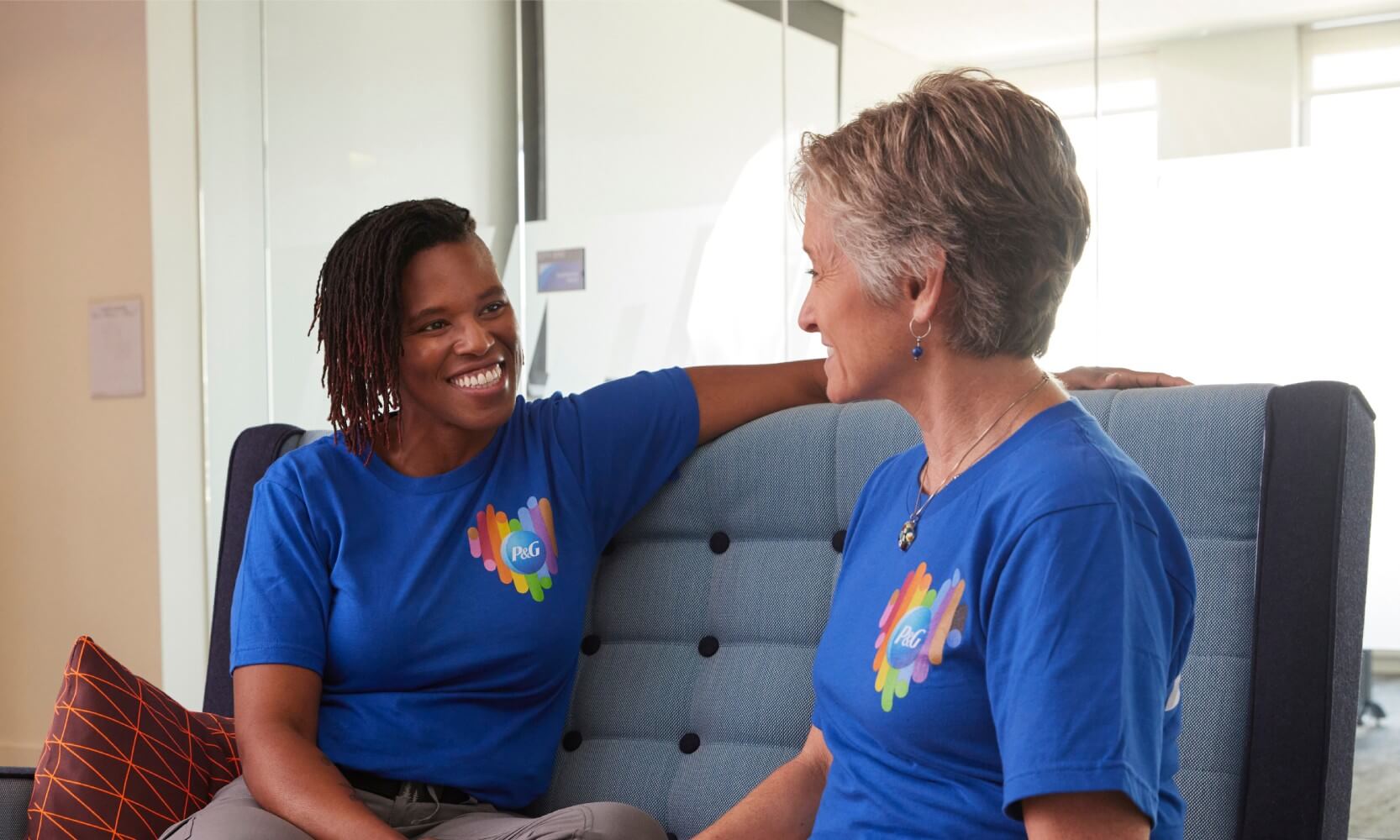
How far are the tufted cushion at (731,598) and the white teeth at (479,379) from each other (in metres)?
0.31

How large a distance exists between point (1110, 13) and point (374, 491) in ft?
7.16

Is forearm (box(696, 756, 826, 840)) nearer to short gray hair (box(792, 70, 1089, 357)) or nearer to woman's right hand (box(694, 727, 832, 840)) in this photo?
woman's right hand (box(694, 727, 832, 840))

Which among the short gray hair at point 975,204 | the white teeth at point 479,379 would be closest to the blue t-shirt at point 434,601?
the white teeth at point 479,379

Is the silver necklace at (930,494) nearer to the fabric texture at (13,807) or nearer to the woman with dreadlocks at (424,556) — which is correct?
the woman with dreadlocks at (424,556)

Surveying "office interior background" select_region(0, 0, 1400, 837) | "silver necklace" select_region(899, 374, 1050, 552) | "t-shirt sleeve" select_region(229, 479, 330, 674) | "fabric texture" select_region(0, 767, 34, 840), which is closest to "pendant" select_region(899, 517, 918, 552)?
"silver necklace" select_region(899, 374, 1050, 552)

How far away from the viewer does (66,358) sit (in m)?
3.81

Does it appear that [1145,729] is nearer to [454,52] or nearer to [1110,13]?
[1110,13]

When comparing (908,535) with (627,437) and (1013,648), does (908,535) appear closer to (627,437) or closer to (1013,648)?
(1013,648)

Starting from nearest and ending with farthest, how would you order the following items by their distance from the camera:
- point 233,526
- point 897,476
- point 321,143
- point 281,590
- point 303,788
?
1. point 897,476
2. point 303,788
3. point 281,590
4. point 233,526
5. point 321,143

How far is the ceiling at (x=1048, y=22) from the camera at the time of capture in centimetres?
292

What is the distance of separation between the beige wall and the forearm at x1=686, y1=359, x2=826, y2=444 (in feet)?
7.74

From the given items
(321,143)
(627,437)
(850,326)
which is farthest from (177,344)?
(850,326)

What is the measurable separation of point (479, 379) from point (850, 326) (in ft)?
2.18

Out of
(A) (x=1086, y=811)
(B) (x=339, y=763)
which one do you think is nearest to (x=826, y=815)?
(A) (x=1086, y=811)
